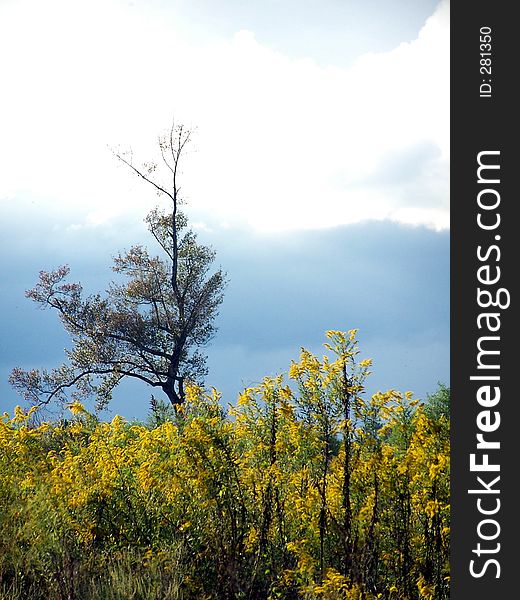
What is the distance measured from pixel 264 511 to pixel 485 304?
159 centimetres

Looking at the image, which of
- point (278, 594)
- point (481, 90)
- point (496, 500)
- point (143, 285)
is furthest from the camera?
point (143, 285)

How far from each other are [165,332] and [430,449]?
403 inches

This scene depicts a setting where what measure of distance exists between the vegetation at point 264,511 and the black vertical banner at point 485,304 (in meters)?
0.55

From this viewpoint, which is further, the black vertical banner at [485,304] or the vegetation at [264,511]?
the vegetation at [264,511]

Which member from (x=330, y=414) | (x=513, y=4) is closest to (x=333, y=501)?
(x=330, y=414)

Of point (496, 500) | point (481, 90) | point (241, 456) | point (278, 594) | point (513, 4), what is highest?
point (513, 4)

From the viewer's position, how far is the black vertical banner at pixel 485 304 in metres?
3.21

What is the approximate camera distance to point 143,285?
13742 mm

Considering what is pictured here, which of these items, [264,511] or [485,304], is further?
[264,511]

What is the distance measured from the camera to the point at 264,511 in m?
4.06

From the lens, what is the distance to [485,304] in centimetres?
332

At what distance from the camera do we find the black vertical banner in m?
3.21

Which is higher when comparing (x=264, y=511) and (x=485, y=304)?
(x=485, y=304)

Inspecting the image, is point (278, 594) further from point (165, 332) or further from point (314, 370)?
point (165, 332)
